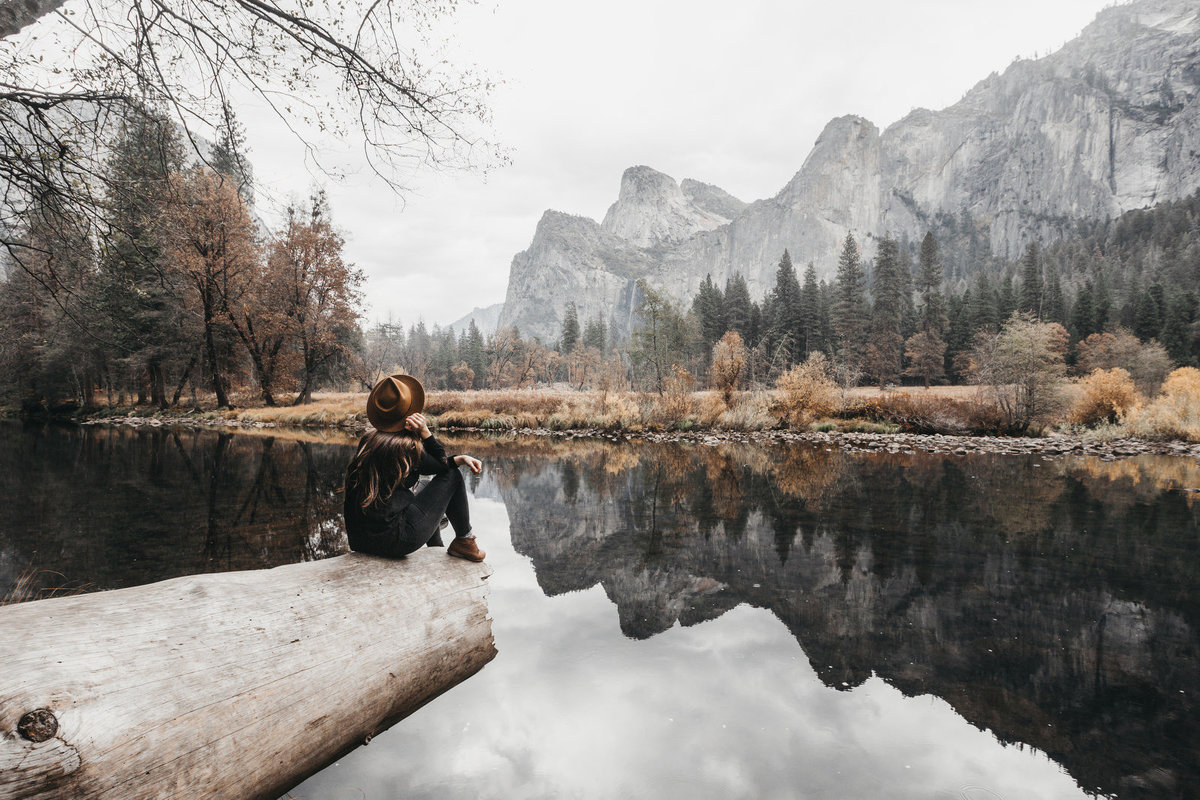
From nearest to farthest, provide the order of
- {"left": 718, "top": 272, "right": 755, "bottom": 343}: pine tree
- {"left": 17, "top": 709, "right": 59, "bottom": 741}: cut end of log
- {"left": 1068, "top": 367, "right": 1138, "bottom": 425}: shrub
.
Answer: {"left": 17, "top": 709, "right": 59, "bottom": 741}: cut end of log
{"left": 1068, "top": 367, "right": 1138, "bottom": 425}: shrub
{"left": 718, "top": 272, "right": 755, "bottom": 343}: pine tree

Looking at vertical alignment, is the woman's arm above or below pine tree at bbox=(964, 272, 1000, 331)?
below

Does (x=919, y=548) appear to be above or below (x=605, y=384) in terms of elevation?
below

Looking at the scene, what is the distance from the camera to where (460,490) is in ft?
12.6

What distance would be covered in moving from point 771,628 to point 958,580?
7.52ft

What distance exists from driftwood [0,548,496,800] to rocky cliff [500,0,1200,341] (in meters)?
89.0

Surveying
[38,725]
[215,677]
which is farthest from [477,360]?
[38,725]

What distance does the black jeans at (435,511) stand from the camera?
128 inches

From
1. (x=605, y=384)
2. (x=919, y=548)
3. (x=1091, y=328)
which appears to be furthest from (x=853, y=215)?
(x=919, y=548)

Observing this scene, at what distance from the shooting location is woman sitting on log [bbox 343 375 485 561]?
10.4 feet

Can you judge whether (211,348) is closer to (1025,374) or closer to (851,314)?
(1025,374)

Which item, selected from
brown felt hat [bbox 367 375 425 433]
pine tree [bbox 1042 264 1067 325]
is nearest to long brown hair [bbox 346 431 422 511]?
brown felt hat [bbox 367 375 425 433]

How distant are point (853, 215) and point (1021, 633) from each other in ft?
620

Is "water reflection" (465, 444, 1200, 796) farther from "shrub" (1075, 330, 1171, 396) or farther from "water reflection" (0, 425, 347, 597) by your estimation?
"shrub" (1075, 330, 1171, 396)

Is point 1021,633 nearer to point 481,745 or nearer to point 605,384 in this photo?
point 481,745
